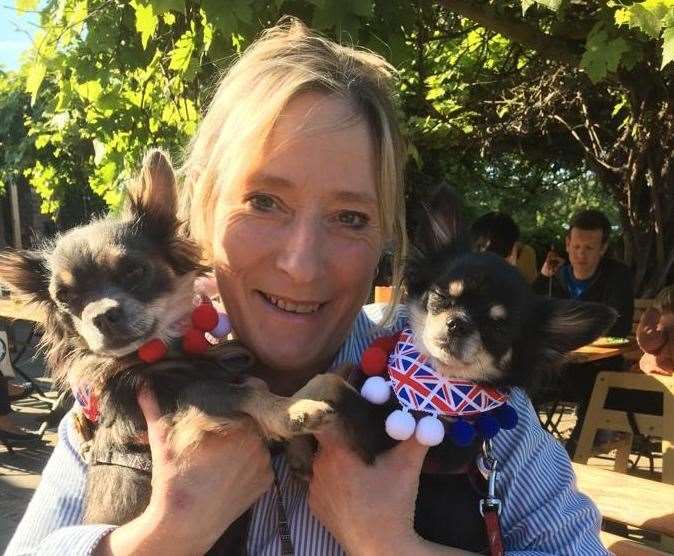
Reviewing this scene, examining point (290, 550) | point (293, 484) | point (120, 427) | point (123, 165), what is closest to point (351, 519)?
point (290, 550)

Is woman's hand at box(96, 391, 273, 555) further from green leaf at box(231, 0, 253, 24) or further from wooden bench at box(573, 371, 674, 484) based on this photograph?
wooden bench at box(573, 371, 674, 484)

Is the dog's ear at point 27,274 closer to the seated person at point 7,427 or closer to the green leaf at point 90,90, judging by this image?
the green leaf at point 90,90

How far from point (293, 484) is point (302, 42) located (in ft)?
4.28

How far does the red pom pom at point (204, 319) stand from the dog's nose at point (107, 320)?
0.23 m

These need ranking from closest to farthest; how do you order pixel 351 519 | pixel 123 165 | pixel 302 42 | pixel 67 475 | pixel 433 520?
pixel 351 519 → pixel 67 475 → pixel 433 520 → pixel 302 42 → pixel 123 165

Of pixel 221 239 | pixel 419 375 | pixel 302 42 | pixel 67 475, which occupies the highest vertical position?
pixel 302 42

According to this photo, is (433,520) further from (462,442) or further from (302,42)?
(302,42)

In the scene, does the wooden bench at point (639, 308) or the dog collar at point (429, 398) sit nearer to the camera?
the dog collar at point (429, 398)

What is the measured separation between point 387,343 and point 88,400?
0.87m

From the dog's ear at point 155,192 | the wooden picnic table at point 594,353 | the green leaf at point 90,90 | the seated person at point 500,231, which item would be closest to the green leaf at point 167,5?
the dog's ear at point 155,192

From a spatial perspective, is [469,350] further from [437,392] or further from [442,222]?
[442,222]

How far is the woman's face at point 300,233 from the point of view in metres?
1.70

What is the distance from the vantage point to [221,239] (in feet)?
5.97

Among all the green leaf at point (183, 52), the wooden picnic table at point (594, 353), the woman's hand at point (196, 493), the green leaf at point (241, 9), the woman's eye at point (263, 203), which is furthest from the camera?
the wooden picnic table at point (594, 353)
